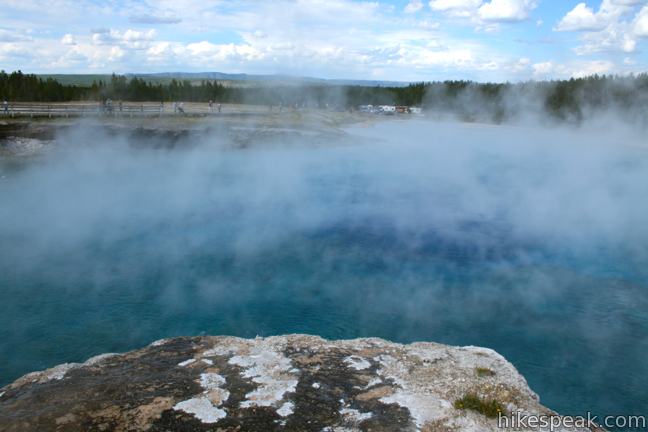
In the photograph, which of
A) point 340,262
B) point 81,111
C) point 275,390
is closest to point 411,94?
point 81,111

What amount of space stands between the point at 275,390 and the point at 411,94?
45.0 m

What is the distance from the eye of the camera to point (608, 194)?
15.0m

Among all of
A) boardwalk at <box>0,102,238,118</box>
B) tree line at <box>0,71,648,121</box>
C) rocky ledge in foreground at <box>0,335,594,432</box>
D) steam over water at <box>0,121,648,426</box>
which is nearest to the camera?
rocky ledge in foreground at <box>0,335,594,432</box>

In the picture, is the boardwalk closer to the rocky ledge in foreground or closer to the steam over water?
the steam over water

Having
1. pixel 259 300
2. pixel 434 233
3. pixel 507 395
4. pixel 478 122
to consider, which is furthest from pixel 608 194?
pixel 478 122

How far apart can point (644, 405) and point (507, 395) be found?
2267 millimetres

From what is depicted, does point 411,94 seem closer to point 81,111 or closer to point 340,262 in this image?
point 81,111

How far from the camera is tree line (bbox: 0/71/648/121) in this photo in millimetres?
29328

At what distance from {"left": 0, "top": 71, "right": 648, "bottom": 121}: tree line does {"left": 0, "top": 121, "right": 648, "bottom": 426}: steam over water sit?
13.6m

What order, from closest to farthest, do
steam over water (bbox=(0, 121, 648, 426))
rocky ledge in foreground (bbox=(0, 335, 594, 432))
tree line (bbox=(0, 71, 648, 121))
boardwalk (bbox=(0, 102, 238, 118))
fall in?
rocky ledge in foreground (bbox=(0, 335, 594, 432)) → steam over water (bbox=(0, 121, 648, 426)) → boardwalk (bbox=(0, 102, 238, 118)) → tree line (bbox=(0, 71, 648, 121))

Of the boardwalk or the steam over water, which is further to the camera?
the boardwalk

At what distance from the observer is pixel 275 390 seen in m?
4.28

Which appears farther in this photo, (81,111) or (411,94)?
(411,94)

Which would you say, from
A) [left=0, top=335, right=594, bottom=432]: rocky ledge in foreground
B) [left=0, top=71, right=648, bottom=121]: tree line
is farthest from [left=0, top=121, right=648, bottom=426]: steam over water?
[left=0, top=71, right=648, bottom=121]: tree line
